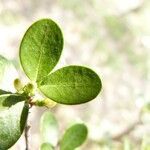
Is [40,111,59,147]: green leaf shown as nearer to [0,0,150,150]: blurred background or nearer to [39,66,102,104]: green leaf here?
[39,66,102,104]: green leaf

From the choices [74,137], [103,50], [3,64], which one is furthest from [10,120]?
[103,50]

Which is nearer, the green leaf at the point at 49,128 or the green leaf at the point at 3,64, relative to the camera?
the green leaf at the point at 3,64

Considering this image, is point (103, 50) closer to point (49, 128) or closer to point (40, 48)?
point (49, 128)

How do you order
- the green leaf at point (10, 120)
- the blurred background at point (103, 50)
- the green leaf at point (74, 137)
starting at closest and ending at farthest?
the green leaf at point (10, 120) < the green leaf at point (74, 137) < the blurred background at point (103, 50)

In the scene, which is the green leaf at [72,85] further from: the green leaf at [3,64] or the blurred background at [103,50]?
the blurred background at [103,50]

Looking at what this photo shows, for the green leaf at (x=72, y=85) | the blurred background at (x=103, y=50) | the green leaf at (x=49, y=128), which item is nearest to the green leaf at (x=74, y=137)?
the green leaf at (x=49, y=128)

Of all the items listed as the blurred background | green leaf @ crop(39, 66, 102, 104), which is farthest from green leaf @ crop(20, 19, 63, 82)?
the blurred background

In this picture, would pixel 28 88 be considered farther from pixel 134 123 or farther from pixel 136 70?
pixel 136 70

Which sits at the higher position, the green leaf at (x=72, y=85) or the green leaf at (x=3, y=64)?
the green leaf at (x=3, y=64)

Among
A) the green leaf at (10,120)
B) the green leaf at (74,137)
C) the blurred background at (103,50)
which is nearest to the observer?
the green leaf at (10,120)
